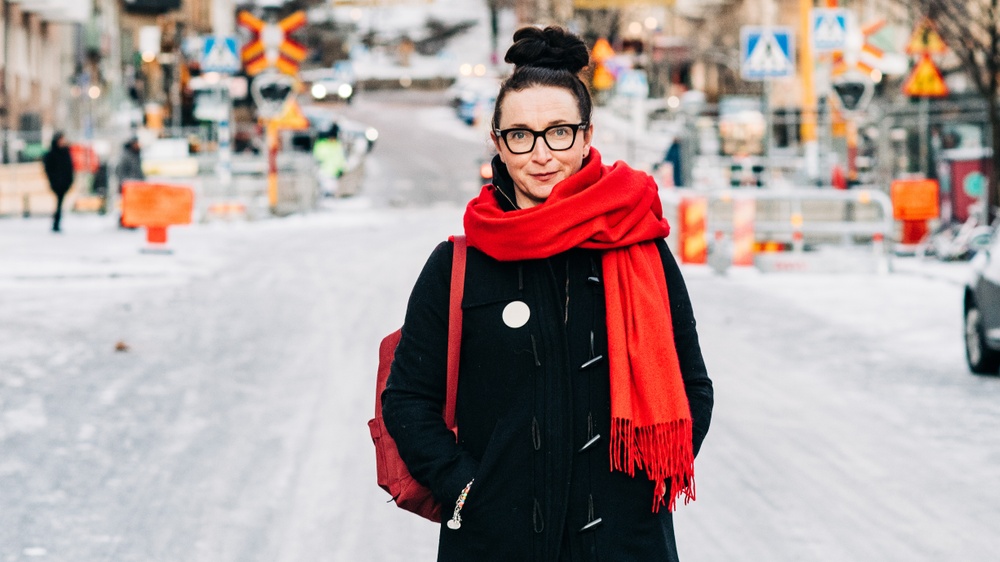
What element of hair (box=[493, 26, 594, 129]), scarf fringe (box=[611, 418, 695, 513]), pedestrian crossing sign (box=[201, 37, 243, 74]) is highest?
pedestrian crossing sign (box=[201, 37, 243, 74])

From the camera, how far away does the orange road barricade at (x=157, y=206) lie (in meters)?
22.0

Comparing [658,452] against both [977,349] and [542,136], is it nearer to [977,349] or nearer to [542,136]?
[542,136]

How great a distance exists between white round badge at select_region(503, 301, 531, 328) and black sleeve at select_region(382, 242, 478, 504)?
149 millimetres

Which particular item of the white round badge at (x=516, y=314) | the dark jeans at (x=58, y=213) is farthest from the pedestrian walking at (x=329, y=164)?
the white round badge at (x=516, y=314)

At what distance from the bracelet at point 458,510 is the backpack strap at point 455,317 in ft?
0.59

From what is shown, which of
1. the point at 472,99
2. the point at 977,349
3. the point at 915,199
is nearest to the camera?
the point at 977,349

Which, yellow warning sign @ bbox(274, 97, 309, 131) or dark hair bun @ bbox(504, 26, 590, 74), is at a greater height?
yellow warning sign @ bbox(274, 97, 309, 131)

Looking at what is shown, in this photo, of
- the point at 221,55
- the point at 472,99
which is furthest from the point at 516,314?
the point at 472,99

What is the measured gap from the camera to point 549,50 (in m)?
3.13

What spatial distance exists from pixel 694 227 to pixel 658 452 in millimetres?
17188

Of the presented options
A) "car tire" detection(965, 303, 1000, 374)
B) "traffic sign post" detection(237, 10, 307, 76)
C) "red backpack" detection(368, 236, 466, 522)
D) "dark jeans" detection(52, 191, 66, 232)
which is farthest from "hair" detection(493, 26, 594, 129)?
"traffic sign post" detection(237, 10, 307, 76)

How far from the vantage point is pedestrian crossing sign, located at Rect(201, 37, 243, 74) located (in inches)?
1109

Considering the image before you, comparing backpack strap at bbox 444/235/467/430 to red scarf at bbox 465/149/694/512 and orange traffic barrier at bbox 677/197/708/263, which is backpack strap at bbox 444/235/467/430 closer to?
red scarf at bbox 465/149/694/512

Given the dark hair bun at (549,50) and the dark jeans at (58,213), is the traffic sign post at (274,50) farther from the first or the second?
the dark hair bun at (549,50)
